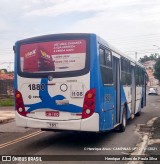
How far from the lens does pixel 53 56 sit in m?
9.83

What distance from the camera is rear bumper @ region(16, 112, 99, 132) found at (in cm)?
920

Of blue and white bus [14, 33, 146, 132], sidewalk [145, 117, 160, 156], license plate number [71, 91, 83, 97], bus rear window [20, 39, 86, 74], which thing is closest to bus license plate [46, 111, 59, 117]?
blue and white bus [14, 33, 146, 132]

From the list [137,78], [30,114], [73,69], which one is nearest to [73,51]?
[73,69]

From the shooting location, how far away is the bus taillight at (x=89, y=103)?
9273 mm

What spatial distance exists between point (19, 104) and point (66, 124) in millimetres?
1705

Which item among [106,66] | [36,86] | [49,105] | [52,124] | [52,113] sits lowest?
[52,124]

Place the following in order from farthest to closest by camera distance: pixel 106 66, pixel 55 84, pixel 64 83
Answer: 1. pixel 106 66
2. pixel 55 84
3. pixel 64 83

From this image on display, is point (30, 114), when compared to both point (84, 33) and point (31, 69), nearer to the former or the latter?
point (31, 69)

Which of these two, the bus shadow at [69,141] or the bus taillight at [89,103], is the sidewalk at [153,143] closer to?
the bus shadow at [69,141]

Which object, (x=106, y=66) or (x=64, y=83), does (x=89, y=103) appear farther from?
(x=106, y=66)

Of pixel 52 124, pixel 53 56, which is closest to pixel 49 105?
pixel 52 124

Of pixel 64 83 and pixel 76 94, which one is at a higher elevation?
pixel 64 83

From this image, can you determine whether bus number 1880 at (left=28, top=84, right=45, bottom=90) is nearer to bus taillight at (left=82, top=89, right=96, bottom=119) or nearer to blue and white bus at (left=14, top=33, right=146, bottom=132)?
blue and white bus at (left=14, top=33, right=146, bottom=132)

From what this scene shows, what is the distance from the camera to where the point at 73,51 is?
9.63m
